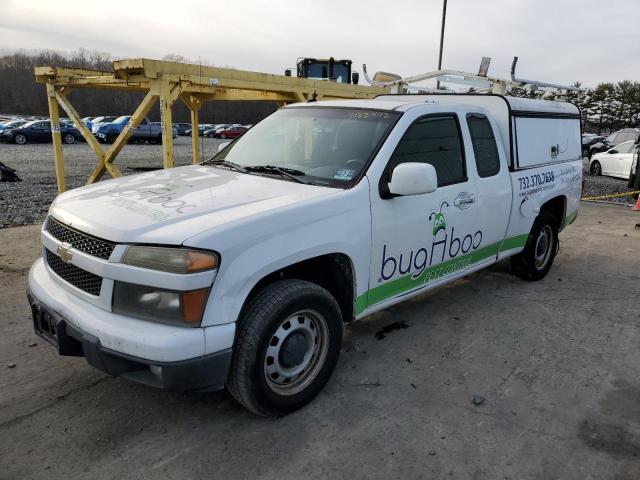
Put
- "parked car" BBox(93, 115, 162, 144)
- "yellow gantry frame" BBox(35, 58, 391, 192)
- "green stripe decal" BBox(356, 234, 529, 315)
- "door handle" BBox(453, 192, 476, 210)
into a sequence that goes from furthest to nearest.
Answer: "parked car" BBox(93, 115, 162, 144) → "yellow gantry frame" BBox(35, 58, 391, 192) → "door handle" BBox(453, 192, 476, 210) → "green stripe decal" BBox(356, 234, 529, 315)

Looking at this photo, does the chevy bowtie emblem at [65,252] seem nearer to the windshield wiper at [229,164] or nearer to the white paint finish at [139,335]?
the white paint finish at [139,335]

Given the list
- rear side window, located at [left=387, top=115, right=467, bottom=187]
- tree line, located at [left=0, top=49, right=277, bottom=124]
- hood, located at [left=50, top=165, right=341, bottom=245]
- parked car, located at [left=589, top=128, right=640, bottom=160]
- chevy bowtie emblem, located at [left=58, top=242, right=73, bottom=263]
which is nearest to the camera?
hood, located at [left=50, top=165, right=341, bottom=245]

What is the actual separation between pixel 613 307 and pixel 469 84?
3600 mm

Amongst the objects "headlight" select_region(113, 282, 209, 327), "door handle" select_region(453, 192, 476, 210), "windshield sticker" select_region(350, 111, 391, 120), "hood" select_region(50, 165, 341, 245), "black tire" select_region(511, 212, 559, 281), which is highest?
"windshield sticker" select_region(350, 111, 391, 120)

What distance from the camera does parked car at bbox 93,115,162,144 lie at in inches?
1129

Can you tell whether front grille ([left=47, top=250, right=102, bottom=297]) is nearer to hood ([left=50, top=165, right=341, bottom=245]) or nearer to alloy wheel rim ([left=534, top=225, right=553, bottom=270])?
hood ([left=50, top=165, right=341, bottom=245])

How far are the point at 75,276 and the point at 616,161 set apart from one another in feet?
61.7

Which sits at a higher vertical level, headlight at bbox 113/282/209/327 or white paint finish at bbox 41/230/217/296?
white paint finish at bbox 41/230/217/296

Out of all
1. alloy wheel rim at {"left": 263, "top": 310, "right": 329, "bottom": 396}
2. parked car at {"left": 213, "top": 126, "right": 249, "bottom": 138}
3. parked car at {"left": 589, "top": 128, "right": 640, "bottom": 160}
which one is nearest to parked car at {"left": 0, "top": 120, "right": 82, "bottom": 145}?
parked car at {"left": 213, "top": 126, "right": 249, "bottom": 138}

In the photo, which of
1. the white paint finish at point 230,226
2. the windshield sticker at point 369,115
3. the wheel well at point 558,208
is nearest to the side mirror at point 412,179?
the white paint finish at point 230,226

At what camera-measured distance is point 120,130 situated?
93.6 feet

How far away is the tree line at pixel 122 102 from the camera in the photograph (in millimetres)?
54281

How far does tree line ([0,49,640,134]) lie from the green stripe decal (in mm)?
50090

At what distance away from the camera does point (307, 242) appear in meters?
2.90
